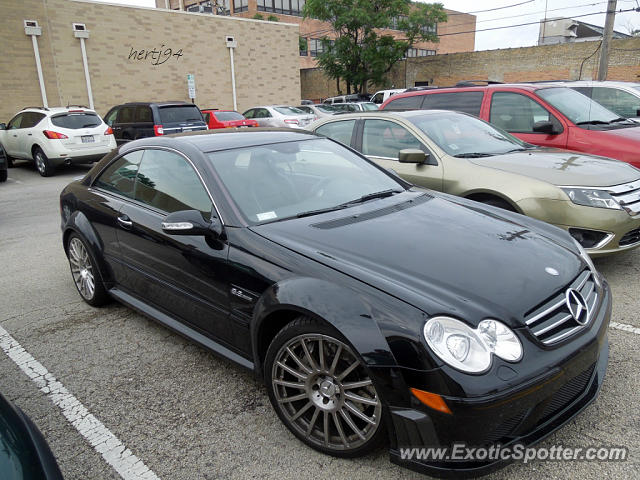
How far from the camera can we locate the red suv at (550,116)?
5.92 metres

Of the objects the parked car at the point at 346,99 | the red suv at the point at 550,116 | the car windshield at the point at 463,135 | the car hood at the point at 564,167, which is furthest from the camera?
the parked car at the point at 346,99

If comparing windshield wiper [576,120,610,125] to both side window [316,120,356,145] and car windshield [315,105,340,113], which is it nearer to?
side window [316,120,356,145]

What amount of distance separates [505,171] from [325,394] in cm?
319

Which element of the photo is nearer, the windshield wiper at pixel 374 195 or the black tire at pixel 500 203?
the windshield wiper at pixel 374 195

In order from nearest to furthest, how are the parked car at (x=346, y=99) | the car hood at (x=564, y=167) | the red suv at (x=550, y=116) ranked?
the car hood at (x=564, y=167)
the red suv at (x=550, y=116)
the parked car at (x=346, y=99)

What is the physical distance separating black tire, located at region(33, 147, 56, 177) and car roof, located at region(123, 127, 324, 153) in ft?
32.1

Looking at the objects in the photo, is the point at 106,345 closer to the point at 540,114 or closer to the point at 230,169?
the point at 230,169

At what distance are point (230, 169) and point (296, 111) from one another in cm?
1666

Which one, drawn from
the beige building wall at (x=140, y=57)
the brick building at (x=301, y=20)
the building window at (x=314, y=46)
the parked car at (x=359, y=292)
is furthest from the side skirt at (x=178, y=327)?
the building window at (x=314, y=46)

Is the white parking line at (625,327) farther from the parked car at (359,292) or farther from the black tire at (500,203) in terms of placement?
the black tire at (500,203)

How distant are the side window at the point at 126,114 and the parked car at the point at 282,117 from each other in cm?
517

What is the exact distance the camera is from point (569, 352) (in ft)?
6.94

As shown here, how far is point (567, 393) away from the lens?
2.18m

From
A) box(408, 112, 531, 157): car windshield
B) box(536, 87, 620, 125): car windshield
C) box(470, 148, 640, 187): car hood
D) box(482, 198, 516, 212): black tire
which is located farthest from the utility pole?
box(482, 198, 516, 212): black tire
